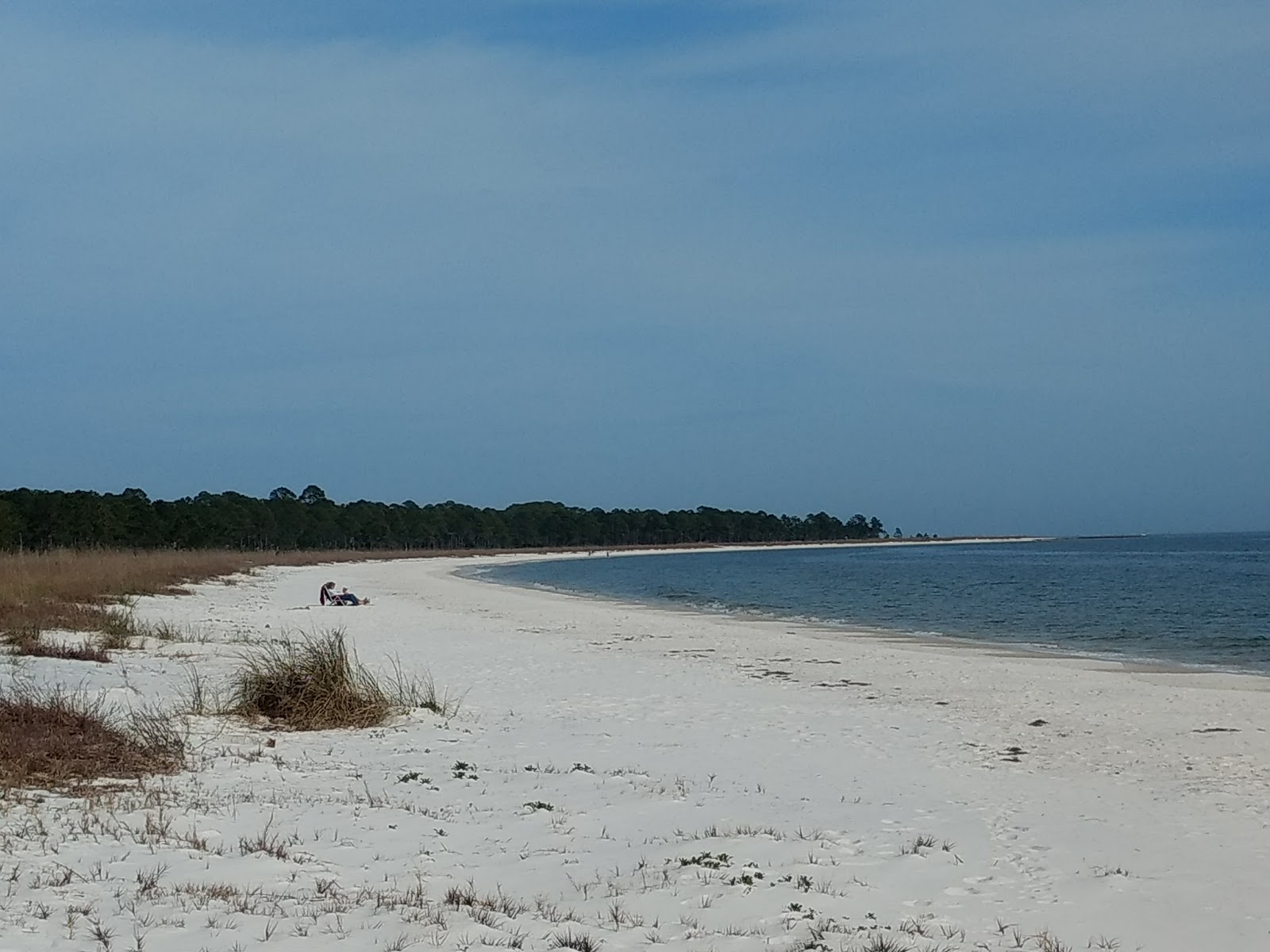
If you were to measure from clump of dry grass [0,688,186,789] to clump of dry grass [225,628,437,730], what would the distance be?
173 centimetres

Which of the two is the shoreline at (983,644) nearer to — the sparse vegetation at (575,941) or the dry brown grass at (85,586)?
the dry brown grass at (85,586)

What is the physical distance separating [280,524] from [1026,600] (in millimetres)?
96525

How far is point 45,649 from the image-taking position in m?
14.5

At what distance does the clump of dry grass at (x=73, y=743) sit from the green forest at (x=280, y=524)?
2504 cm

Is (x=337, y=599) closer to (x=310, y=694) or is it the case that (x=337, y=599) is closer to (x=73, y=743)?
(x=310, y=694)

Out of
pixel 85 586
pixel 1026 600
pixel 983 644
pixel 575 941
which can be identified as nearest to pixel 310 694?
Result: pixel 575 941

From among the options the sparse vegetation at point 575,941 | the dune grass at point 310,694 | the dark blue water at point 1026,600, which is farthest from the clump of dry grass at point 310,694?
the dark blue water at point 1026,600

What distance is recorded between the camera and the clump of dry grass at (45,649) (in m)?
14.2

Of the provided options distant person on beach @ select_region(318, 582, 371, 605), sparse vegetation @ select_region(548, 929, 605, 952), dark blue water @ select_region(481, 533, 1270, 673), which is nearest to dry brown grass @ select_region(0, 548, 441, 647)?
distant person on beach @ select_region(318, 582, 371, 605)

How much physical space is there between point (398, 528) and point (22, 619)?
5205 inches

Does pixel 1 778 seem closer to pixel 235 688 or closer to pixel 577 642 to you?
pixel 235 688

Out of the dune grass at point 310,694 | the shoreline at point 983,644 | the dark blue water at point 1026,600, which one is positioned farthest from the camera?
the dark blue water at point 1026,600

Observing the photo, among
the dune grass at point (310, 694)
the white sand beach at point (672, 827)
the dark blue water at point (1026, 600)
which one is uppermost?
the dune grass at point (310, 694)

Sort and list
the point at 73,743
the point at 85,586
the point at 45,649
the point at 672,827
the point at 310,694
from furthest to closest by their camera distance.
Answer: the point at 85,586 < the point at 45,649 < the point at 310,694 < the point at 73,743 < the point at 672,827
